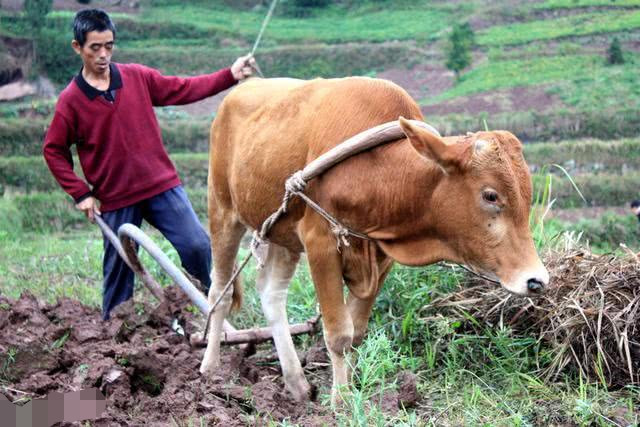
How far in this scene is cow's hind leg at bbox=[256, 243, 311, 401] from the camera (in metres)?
4.56

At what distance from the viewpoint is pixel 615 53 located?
27.8 feet

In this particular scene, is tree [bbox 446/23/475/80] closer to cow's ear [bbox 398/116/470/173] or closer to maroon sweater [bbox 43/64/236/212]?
maroon sweater [bbox 43/64/236/212]

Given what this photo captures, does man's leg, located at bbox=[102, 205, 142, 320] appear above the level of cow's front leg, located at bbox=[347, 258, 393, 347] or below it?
below

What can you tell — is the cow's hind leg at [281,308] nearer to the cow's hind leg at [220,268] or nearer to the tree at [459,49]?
the cow's hind leg at [220,268]

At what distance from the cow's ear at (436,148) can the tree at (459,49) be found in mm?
5760

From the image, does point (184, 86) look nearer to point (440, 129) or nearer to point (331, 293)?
point (331, 293)

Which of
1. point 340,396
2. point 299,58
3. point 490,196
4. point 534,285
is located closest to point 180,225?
point 340,396

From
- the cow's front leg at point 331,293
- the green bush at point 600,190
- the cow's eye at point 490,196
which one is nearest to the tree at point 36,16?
the green bush at point 600,190

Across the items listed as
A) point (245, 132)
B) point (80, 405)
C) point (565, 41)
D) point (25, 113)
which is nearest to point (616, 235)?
point (565, 41)

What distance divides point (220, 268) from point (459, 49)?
4830mm

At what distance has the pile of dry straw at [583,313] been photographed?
13.9 ft

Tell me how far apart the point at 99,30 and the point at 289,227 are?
171cm

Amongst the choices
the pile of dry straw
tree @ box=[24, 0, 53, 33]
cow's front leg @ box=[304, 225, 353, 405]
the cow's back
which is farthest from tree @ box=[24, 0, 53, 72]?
cow's front leg @ box=[304, 225, 353, 405]

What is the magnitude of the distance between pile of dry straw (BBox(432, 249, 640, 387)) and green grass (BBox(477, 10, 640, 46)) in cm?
441
